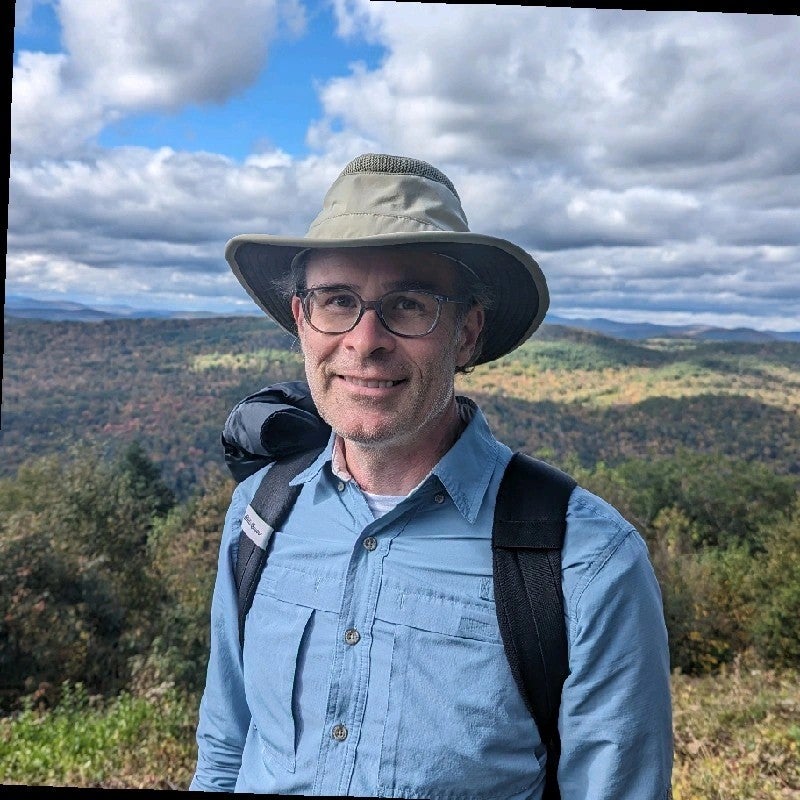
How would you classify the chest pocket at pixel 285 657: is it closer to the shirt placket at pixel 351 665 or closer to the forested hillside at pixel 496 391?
the shirt placket at pixel 351 665

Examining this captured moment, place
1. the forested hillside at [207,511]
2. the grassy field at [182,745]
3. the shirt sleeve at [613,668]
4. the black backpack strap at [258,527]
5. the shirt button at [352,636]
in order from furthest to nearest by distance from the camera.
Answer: the forested hillside at [207,511]
the grassy field at [182,745]
the black backpack strap at [258,527]
the shirt button at [352,636]
the shirt sleeve at [613,668]

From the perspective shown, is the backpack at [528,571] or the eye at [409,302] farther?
the eye at [409,302]

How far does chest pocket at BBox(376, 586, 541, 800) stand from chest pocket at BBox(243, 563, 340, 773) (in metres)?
0.11

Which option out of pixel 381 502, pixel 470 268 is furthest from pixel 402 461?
pixel 470 268

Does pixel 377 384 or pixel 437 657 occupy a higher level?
pixel 377 384

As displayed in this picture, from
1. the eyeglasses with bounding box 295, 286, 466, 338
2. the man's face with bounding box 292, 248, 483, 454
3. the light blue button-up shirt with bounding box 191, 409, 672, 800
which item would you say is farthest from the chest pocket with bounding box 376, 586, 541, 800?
the eyeglasses with bounding box 295, 286, 466, 338

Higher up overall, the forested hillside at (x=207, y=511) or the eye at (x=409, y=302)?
the eye at (x=409, y=302)

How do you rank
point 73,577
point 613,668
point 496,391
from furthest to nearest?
point 496,391 → point 73,577 → point 613,668

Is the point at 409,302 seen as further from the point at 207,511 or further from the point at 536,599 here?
the point at 207,511

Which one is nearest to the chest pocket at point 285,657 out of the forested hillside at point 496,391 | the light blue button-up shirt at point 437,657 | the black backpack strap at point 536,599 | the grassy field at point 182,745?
the light blue button-up shirt at point 437,657

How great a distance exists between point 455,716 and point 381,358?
0.43 m

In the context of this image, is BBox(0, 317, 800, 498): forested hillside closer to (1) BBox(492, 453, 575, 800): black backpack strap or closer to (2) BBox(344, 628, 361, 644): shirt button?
(2) BBox(344, 628, 361, 644): shirt button

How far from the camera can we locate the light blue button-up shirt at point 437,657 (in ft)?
2.91

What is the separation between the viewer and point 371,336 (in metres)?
1.00
